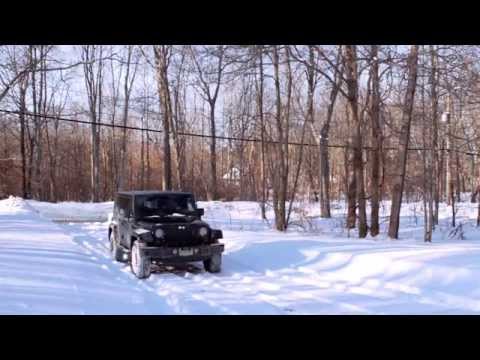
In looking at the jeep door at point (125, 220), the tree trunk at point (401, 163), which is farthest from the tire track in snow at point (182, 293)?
the tree trunk at point (401, 163)

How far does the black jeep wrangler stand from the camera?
897 centimetres

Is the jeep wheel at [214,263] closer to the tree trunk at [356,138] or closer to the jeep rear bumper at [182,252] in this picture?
the jeep rear bumper at [182,252]

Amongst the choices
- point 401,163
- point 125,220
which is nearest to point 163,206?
point 125,220

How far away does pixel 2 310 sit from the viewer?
5.52 metres

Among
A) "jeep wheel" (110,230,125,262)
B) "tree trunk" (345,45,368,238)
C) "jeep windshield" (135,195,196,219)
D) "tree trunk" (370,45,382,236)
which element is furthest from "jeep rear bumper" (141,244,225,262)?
"tree trunk" (370,45,382,236)

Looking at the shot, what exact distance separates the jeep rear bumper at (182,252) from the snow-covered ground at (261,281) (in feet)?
1.12

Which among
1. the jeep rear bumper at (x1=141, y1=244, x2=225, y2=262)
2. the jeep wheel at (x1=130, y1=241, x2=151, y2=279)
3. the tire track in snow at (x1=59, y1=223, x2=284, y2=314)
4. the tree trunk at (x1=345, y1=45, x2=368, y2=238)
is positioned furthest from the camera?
the tree trunk at (x1=345, y1=45, x2=368, y2=238)

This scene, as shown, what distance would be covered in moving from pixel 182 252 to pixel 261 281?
177 cm

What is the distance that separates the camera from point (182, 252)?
9078 millimetres

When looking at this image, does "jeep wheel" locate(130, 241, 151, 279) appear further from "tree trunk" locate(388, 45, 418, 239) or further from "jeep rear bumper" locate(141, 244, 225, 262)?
"tree trunk" locate(388, 45, 418, 239)

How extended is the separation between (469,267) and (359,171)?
1025cm

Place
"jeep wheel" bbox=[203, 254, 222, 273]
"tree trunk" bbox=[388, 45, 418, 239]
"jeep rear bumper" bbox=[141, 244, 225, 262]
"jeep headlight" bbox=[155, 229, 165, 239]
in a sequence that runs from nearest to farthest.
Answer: "jeep rear bumper" bbox=[141, 244, 225, 262], "jeep headlight" bbox=[155, 229, 165, 239], "jeep wheel" bbox=[203, 254, 222, 273], "tree trunk" bbox=[388, 45, 418, 239]

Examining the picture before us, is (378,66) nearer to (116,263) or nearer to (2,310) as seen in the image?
(116,263)

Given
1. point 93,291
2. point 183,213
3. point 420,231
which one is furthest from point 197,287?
point 420,231
